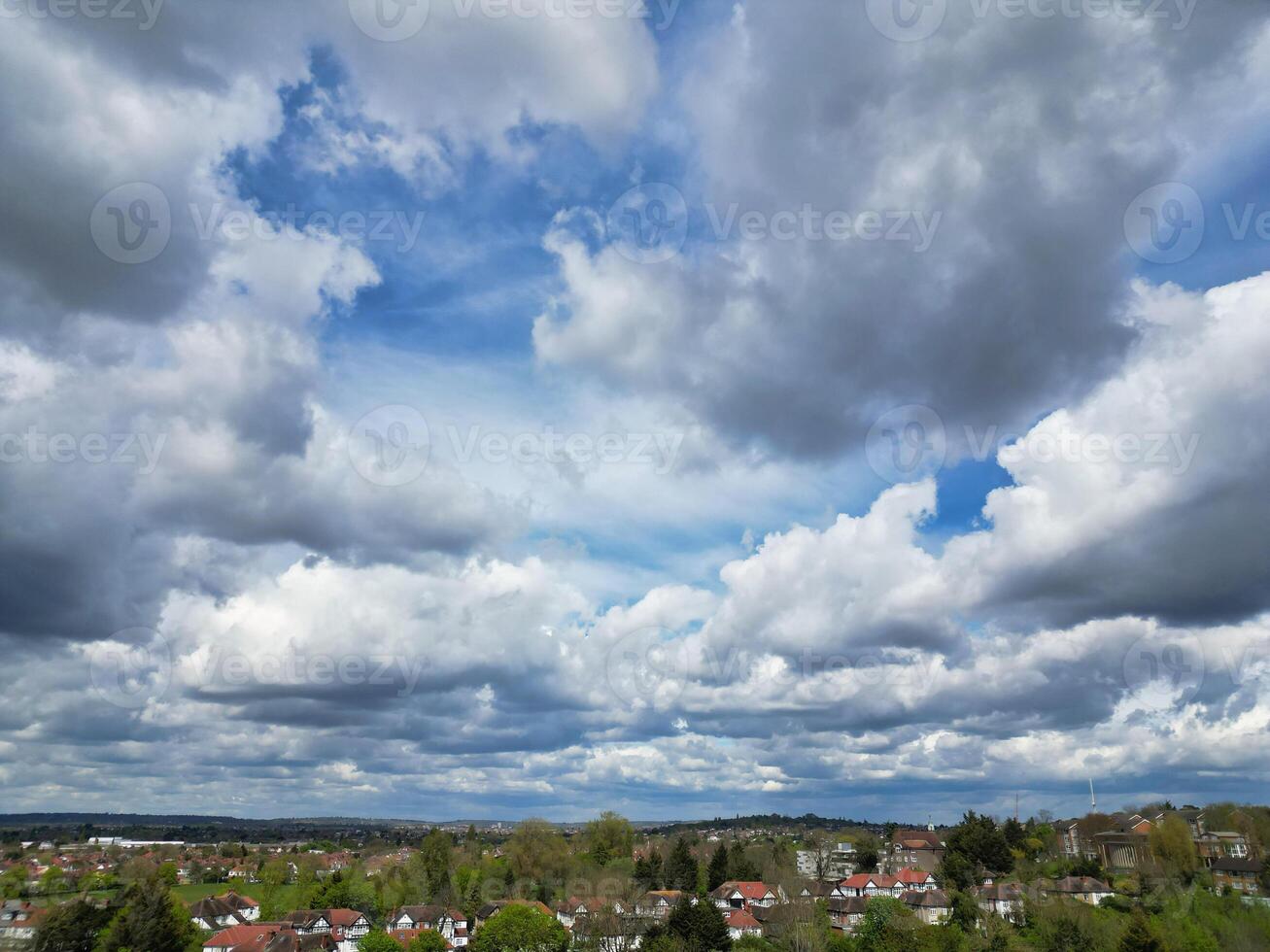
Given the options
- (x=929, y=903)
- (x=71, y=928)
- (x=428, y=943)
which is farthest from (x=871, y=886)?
(x=71, y=928)

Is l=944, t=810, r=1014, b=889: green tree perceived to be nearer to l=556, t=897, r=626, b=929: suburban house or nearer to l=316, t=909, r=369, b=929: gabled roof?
l=556, t=897, r=626, b=929: suburban house

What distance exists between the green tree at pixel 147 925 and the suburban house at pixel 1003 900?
77.1m

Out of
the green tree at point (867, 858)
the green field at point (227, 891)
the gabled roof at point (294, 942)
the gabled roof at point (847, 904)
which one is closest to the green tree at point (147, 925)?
the gabled roof at point (294, 942)

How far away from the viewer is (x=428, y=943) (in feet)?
259

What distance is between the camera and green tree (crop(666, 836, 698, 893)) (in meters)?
114

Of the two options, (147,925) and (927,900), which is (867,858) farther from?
(147,925)

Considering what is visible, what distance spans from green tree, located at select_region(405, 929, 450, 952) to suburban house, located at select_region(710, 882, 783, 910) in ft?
136

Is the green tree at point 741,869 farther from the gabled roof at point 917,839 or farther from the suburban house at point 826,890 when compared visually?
the gabled roof at point 917,839

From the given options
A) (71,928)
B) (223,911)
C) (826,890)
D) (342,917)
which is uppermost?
(71,928)

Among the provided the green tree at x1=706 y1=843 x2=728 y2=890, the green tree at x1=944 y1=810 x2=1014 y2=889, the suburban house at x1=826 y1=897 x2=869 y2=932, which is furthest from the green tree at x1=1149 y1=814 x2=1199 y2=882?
the green tree at x1=706 y1=843 x2=728 y2=890

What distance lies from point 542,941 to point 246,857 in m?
155

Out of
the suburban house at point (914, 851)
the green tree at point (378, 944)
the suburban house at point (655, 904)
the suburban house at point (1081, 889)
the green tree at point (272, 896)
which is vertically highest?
the suburban house at point (1081, 889)

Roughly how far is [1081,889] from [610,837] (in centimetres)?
7743

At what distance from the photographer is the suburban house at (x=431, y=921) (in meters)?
106
